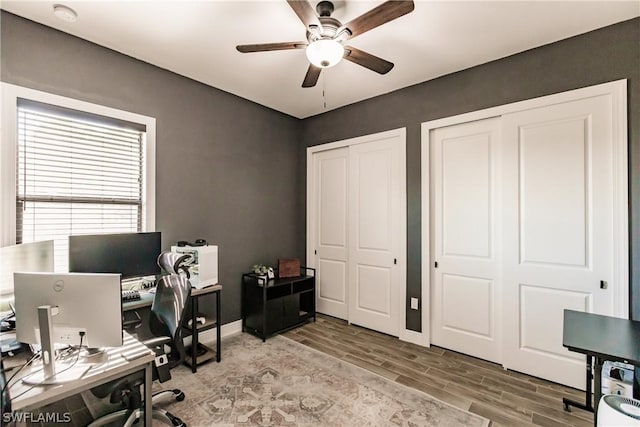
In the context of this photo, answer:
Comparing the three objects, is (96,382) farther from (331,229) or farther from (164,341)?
(331,229)

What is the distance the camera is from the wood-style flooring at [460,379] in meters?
2.10

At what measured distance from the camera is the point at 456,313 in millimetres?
3051

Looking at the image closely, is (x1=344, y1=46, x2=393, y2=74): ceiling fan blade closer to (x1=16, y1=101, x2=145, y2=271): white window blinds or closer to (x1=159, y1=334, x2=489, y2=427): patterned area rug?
(x1=16, y1=101, x2=145, y2=271): white window blinds

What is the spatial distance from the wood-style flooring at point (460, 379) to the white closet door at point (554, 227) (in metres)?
0.24

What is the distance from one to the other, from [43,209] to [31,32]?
1.36 meters

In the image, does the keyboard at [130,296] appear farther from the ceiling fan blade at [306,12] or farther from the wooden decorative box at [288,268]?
the ceiling fan blade at [306,12]

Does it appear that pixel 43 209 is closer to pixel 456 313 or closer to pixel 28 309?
pixel 28 309

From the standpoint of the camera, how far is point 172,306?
203 centimetres

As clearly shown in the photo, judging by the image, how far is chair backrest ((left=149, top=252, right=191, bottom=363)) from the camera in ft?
6.52

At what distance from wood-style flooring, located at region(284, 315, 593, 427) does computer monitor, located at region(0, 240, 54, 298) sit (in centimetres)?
239

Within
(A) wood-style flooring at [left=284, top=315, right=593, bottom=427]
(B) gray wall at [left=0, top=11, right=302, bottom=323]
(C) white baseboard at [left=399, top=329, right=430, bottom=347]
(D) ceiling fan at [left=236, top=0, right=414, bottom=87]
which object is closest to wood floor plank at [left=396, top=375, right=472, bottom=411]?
(A) wood-style flooring at [left=284, top=315, right=593, bottom=427]

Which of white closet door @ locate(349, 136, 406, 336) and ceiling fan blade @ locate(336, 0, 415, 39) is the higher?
ceiling fan blade @ locate(336, 0, 415, 39)

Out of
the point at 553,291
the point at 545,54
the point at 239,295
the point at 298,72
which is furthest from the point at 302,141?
the point at 553,291

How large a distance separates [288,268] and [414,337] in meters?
1.73
